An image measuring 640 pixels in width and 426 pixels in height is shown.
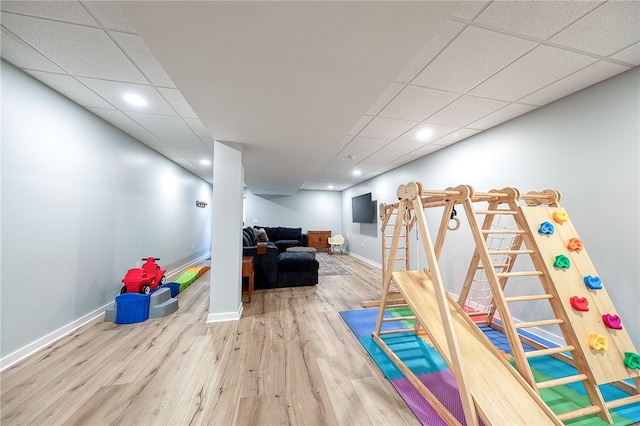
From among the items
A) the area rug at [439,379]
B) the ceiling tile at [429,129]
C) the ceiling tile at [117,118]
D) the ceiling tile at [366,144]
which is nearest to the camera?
the area rug at [439,379]

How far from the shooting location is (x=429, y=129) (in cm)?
283

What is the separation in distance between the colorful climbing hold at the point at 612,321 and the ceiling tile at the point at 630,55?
190 centimetres

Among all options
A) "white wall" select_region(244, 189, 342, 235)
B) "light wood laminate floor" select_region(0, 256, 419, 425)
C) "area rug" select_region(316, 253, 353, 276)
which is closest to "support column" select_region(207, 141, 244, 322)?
"light wood laminate floor" select_region(0, 256, 419, 425)

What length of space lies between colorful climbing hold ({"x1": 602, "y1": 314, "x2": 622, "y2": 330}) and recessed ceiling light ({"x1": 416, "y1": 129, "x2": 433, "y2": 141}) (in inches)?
93.8

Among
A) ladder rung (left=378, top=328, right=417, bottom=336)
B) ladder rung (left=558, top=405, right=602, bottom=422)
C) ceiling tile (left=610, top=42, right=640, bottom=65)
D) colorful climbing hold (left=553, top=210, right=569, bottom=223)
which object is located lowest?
ladder rung (left=378, top=328, right=417, bottom=336)

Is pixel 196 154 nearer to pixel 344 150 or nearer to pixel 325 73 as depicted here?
pixel 344 150

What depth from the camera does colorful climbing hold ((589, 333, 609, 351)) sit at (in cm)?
142

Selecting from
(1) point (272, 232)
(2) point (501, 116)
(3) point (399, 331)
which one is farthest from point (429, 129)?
(1) point (272, 232)

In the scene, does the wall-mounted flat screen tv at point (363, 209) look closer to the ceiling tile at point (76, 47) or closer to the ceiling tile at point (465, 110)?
the ceiling tile at point (465, 110)

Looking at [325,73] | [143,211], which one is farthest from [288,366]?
[143,211]

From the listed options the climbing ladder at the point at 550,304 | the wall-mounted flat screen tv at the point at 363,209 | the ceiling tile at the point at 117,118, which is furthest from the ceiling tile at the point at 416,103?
the wall-mounted flat screen tv at the point at 363,209

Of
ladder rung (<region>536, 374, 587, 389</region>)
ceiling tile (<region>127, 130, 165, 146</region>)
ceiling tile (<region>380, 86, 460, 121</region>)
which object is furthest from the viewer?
ceiling tile (<region>127, 130, 165, 146</region>)

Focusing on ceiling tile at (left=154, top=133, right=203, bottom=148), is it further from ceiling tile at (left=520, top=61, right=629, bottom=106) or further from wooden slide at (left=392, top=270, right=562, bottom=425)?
ceiling tile at (left=520, top=61, right=629, bottom=106)

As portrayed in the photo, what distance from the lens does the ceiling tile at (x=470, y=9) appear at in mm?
1167
